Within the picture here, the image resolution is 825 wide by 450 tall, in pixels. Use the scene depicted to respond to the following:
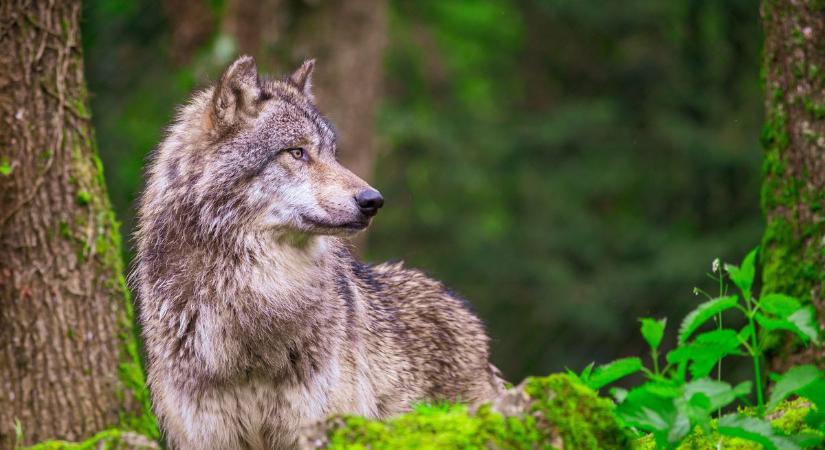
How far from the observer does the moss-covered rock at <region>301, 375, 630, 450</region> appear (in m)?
3.46

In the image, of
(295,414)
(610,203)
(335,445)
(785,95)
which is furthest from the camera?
(610,203)

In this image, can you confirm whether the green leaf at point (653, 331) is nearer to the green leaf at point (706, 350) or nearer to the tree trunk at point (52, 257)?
the green leaf at point (706, 350)

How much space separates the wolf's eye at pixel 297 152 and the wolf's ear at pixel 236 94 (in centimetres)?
27

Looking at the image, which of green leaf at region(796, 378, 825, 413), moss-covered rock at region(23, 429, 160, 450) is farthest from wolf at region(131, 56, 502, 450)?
green leaf at region(796, 378, 825, 413)

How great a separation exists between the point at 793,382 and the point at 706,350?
42cm

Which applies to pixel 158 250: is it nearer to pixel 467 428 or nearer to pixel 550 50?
pixel 467 428

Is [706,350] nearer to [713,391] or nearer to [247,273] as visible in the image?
[713,391]

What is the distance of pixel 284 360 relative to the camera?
5.06 metres

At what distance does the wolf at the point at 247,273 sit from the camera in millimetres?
5031

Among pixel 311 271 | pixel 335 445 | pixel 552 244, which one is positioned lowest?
pixel 335 445

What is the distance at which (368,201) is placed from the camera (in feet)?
16.6

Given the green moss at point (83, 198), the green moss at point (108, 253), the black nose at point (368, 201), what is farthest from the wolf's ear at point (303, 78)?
the green moss at point (83, 198)

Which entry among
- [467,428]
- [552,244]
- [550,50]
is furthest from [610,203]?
[467,428]

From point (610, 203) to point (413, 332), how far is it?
13763mm
